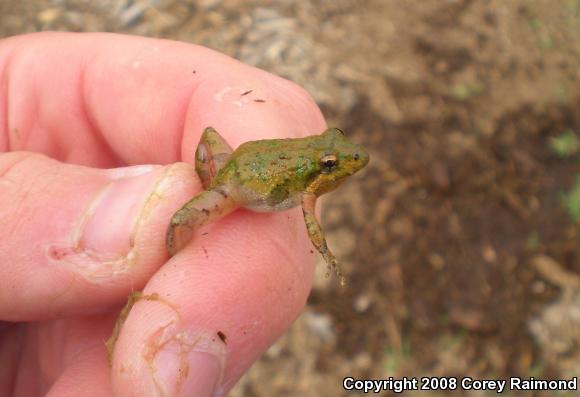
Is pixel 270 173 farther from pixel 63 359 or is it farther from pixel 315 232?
pixel 63 359

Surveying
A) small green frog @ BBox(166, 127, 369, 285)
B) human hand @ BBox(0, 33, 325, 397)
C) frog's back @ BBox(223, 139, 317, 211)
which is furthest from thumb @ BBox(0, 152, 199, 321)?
frog's back @ BBox(223, 139, 317, 211)

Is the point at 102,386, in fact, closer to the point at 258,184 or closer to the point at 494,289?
the point at 258,184

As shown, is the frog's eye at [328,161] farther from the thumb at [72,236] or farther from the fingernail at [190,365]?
the fingernail at [190,365]

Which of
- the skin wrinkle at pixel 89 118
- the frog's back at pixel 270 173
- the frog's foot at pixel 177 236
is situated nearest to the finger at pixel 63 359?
the frog's foot at pixel 177 236

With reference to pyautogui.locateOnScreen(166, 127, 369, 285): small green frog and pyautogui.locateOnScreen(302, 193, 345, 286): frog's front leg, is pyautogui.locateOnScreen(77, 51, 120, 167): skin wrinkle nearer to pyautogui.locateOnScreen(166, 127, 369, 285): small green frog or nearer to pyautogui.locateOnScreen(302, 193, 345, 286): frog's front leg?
pyautogui.locateOnScreen(166, 127, 369, 285): small green frog

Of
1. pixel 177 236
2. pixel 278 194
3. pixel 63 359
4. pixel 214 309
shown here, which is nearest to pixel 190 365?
pixel 214 309

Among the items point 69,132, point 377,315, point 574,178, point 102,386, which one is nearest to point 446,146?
point 574,178
